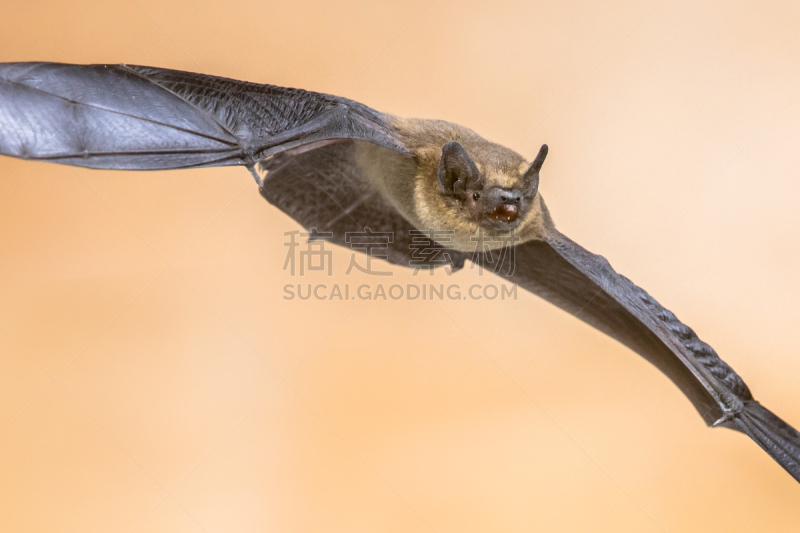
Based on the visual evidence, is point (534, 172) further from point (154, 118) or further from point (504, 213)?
point (154, 118)

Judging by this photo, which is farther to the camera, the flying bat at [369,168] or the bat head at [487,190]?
the bat head at [487,190]

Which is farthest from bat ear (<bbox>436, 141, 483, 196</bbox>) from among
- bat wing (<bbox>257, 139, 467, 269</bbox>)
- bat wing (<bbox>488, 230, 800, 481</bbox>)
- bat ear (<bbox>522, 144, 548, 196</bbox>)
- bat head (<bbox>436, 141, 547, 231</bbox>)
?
bat wing (<bbox>488, 230, 800, 481</bbox>)

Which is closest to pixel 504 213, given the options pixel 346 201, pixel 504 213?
pixel 504 213

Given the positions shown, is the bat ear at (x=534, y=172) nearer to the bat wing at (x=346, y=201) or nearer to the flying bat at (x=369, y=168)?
the flying bat at (x=369, y=168)

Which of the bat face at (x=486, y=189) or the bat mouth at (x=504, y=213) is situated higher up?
the bat face at (x=486, y=189)

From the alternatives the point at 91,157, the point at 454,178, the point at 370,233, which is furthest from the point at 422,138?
the point at 91,157

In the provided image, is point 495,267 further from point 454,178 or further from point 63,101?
point 63,101

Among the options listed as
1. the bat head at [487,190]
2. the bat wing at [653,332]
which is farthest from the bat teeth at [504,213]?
the bat wing at [653,332]
